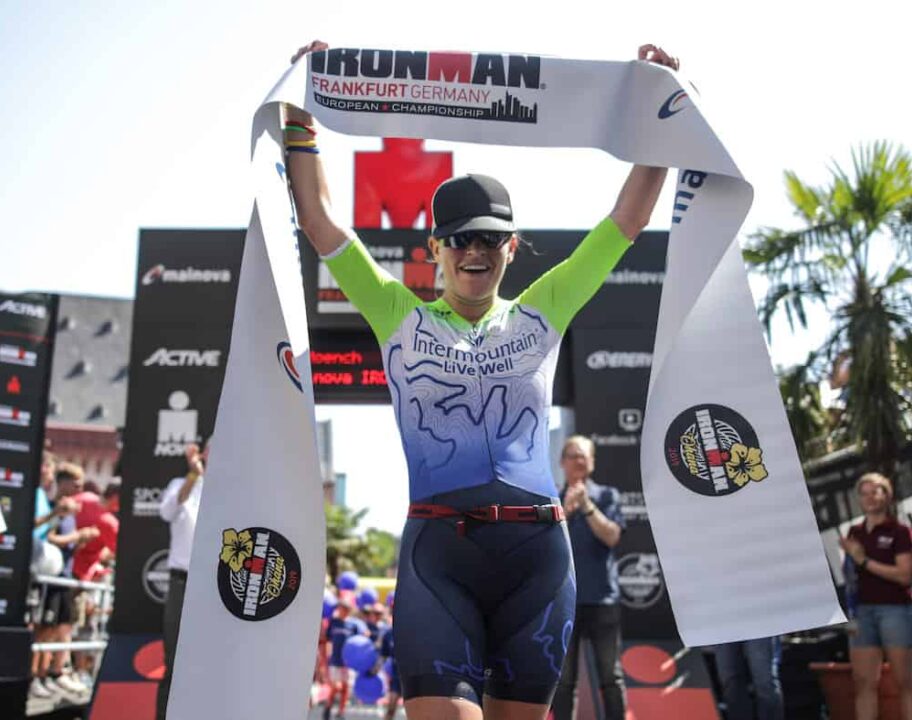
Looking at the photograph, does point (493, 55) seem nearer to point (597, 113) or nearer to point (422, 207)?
point (597, 113)

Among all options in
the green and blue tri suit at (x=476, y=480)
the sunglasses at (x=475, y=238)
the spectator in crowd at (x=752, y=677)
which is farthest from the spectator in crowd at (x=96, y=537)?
the sunglasses at (x=475, y=238)

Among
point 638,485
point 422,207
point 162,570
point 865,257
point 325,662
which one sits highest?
point 422,207

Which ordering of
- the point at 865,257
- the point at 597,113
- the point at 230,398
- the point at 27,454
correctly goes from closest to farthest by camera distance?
the point at 230,398, the point at 597,113, the point at 27,454, the point at 865,257

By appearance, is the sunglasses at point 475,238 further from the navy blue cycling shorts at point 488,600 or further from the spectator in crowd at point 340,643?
the spectator in crowd at point 340,643

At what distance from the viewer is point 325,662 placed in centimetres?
1391

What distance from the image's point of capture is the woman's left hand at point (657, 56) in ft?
10.9

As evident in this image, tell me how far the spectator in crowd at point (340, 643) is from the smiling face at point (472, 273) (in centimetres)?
916

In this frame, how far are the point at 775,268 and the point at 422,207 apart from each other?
3.87 meters

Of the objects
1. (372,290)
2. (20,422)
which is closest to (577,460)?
(372,290)

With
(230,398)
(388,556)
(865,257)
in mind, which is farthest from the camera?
(388,556)

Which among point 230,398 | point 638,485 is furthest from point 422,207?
point 230,398

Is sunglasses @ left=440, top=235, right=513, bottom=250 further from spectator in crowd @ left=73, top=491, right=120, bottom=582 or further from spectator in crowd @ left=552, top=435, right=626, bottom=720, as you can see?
spectator in crowd @ left=73, top=491, right=120, bottom=582

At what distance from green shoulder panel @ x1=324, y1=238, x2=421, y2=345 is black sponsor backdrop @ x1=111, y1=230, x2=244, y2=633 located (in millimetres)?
7292

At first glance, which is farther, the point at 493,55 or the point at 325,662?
the point at 325,662
